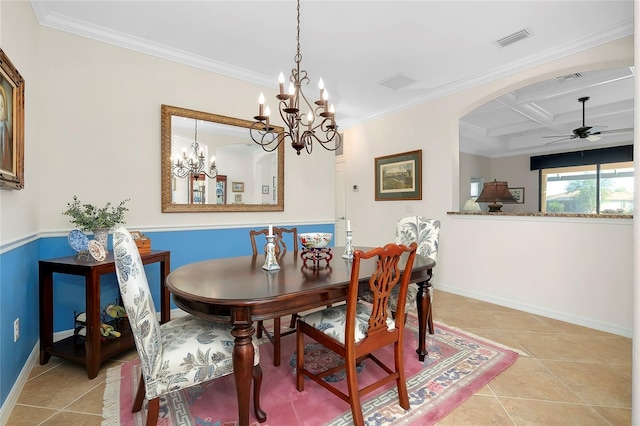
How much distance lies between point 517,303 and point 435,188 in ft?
5.27

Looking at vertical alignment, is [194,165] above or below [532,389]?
above

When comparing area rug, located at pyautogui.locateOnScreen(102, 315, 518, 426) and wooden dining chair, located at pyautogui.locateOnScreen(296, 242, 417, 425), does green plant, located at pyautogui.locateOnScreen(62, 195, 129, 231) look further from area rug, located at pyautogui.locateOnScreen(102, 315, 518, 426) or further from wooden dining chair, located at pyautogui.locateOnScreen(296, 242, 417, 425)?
wooden dining chair, located at pyautogui.locateOnScreen(296, 242, 417, 425)

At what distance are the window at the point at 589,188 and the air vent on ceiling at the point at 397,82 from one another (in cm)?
538

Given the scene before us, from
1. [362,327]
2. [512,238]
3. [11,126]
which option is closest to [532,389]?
[362,327]

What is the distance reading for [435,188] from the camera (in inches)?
160

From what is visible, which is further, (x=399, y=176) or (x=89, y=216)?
(x=399, y=176)

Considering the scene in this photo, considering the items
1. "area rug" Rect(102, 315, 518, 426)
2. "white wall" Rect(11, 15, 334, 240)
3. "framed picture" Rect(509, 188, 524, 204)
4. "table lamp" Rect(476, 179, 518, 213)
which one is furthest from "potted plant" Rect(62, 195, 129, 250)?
"framed picture" Rect(509, 188, 524, 204)

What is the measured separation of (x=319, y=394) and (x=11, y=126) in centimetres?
237

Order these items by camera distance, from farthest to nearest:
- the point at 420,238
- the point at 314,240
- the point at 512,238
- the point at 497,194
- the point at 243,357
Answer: the point at 497,194
the point at 512,238
the point at 420,238
the point at 314,240
the point at 243,357

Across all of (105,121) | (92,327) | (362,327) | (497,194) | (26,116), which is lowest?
(92,327)

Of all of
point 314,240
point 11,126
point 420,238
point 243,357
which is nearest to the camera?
point 243,357

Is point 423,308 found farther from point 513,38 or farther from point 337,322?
point 513,38

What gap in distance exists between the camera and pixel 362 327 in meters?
1.64

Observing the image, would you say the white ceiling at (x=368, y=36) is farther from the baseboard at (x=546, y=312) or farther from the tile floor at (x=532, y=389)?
the tile floor at (x=532, y=389)
